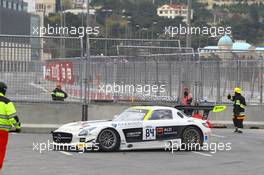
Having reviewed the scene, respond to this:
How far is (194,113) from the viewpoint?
2217 centimetres

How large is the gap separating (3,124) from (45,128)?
35.5 feet

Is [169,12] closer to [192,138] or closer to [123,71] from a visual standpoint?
[123,71]

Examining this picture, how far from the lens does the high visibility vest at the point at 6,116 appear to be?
12.0 metres

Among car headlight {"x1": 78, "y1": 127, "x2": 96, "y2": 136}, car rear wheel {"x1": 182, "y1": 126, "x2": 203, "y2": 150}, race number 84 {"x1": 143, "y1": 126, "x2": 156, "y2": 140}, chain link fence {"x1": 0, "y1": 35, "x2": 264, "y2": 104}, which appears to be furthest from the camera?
chain link fence {"x1": 0, "y1": 35, "x2": 264, "y2": 104}

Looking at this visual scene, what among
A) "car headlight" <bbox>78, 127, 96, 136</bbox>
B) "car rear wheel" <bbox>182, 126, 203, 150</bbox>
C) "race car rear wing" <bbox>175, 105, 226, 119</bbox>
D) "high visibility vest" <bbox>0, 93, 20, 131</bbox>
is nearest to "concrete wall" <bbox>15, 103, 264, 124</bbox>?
"race car rear wing" <bbox>175, 105, 226, 119</bbox>

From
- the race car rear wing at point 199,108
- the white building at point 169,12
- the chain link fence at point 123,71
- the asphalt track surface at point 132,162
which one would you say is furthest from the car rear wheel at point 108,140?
the white building at point 169,12

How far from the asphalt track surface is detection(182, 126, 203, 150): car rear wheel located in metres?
0.36

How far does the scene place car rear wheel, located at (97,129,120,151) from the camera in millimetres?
17062

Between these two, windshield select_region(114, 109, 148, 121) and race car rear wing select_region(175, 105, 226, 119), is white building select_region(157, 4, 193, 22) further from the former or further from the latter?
windshield select_region(114, 109, 148, 121)

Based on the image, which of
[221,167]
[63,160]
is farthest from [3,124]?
[221,167]

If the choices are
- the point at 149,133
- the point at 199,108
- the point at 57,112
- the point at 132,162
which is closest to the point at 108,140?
the point at 149,133

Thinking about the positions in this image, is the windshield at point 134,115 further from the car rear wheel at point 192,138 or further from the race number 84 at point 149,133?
the car rear wheel at point 192,138

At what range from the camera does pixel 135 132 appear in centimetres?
1748

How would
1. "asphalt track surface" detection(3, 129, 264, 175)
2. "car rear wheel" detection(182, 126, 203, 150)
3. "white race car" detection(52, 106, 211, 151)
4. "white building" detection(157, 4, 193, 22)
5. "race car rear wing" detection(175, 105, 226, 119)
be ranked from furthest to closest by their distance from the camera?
1. "white building" detection(157, 4, 193, 22)
2. "race car rear wing" detection(175, 105, 226, 119)
3. "car rear wheel" detection(182, 126, 203, 150)
4. "white race car" detection(52, 106, 211, 151)
5. "asphalt track surface" detection(3, 129, 264, 175)
